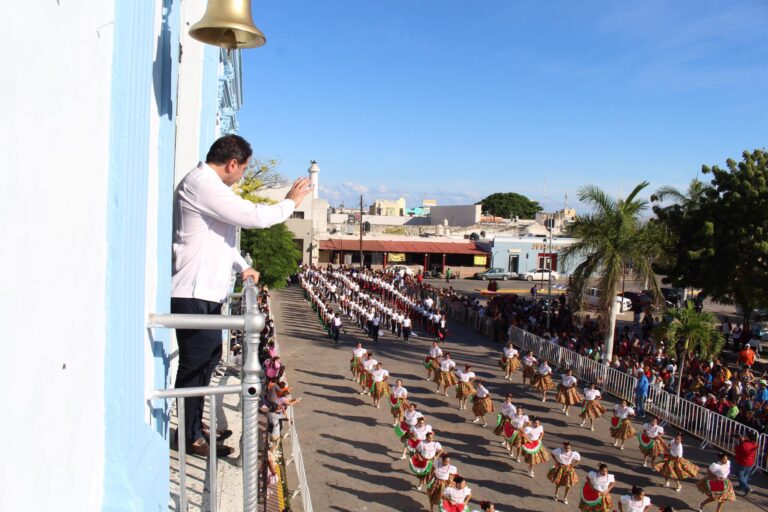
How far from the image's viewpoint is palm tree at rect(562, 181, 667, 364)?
15930 millimetres

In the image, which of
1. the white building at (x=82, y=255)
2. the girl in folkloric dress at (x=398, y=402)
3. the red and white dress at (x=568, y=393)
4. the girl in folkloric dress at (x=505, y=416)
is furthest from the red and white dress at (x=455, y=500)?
the white building at (x=82, y=255)

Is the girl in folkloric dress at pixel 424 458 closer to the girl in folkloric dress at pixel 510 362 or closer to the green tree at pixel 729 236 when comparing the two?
the girl in folkloric dress at pixel 510 362

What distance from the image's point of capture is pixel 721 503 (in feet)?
31.7

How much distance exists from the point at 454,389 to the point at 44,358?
15.8 meters

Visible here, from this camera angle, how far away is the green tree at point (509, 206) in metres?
96.8

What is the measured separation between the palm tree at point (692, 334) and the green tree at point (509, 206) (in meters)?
82.0

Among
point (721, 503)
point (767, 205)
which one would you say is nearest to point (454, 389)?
point (721, 503)

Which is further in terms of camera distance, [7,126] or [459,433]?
[459,433]

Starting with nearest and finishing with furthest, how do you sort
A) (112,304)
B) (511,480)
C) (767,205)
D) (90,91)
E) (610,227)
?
(90,91) → (112,304) → (511,480) → (610,227) → (767,205)

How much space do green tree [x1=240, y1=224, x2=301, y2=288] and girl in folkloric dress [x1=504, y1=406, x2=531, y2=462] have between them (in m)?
14.2

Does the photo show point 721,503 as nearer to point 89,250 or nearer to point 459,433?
point 459,433

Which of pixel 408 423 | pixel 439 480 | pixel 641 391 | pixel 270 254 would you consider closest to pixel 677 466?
pixel 641 391

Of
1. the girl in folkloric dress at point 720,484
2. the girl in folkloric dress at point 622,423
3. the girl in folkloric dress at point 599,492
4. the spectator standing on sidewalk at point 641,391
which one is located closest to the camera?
the girl in folkloric dress at point 599,492

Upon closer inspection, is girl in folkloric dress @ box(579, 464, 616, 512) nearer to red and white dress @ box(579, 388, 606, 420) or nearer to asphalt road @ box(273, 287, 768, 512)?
asphalt road @ box(273, 287, 768, 512)
